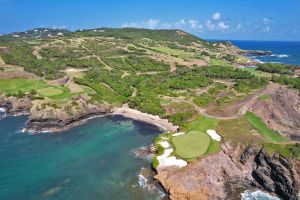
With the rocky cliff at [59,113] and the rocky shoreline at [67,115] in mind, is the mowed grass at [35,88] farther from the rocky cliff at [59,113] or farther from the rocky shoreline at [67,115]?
the rocky shoreline at [67,115]

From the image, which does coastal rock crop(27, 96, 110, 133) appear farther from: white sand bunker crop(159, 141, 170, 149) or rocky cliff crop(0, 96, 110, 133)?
white sand bunker crop(159, 141, 170, 149)

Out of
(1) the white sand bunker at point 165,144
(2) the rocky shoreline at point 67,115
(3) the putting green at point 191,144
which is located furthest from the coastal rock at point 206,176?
(2) the rocky shoreline at point 67,115

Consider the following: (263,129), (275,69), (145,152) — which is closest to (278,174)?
(263,129)

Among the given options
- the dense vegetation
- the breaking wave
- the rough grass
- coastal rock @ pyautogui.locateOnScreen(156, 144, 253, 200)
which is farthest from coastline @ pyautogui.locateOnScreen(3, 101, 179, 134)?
Answer: the dense vegetation

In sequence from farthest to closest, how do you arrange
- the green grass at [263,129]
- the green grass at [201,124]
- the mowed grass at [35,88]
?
1. the mowed grass at [35,88]
2. the green grass at [201,124]
3. the green grass at [263,129]

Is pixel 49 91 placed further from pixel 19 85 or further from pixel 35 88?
pixel 19 85

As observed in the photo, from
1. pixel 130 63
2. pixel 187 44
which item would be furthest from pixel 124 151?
pixel 187 44

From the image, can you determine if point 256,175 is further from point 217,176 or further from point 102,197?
point 102,197
